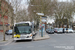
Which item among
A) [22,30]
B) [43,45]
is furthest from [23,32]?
[43,45]

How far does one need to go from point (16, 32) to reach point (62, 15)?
140 ft

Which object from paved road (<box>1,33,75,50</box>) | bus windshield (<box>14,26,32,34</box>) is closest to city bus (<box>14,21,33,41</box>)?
bus windshield (<box>14,26,32,34</box>)

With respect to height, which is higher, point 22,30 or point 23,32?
point 22,30

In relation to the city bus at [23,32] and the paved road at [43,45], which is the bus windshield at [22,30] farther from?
the paved road at [43,45]

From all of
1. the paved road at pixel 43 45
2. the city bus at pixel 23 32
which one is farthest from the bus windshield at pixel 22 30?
the paved road at pixel 43 45

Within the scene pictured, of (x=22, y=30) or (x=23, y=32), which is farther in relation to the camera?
(x=22, y=30)

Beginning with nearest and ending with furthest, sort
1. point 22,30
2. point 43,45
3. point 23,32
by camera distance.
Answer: point 43,45, point 23,32, point 22,30

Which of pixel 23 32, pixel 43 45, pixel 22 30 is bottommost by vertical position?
pixel 43 45

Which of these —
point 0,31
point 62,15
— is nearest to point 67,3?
point 62,15

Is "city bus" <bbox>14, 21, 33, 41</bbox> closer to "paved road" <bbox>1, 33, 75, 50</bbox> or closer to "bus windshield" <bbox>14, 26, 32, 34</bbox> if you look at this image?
"bus windshield" <bbox>14, 26, 32, 34</bbox>

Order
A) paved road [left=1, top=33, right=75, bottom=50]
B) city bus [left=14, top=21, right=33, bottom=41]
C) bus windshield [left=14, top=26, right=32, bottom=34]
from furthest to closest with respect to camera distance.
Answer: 1. bus windshield [left=14, top=26, right=32, bottom=34]
2. city bus [left=14, top=21, right=33, bottom=41]
3. paved road [left=1, top=33, right=75, bottom=50]

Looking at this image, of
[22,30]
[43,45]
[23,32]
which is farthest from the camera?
[22,30]

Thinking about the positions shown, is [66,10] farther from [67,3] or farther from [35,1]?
[35,1]

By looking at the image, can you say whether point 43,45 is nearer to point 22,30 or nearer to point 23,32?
point 23,32
